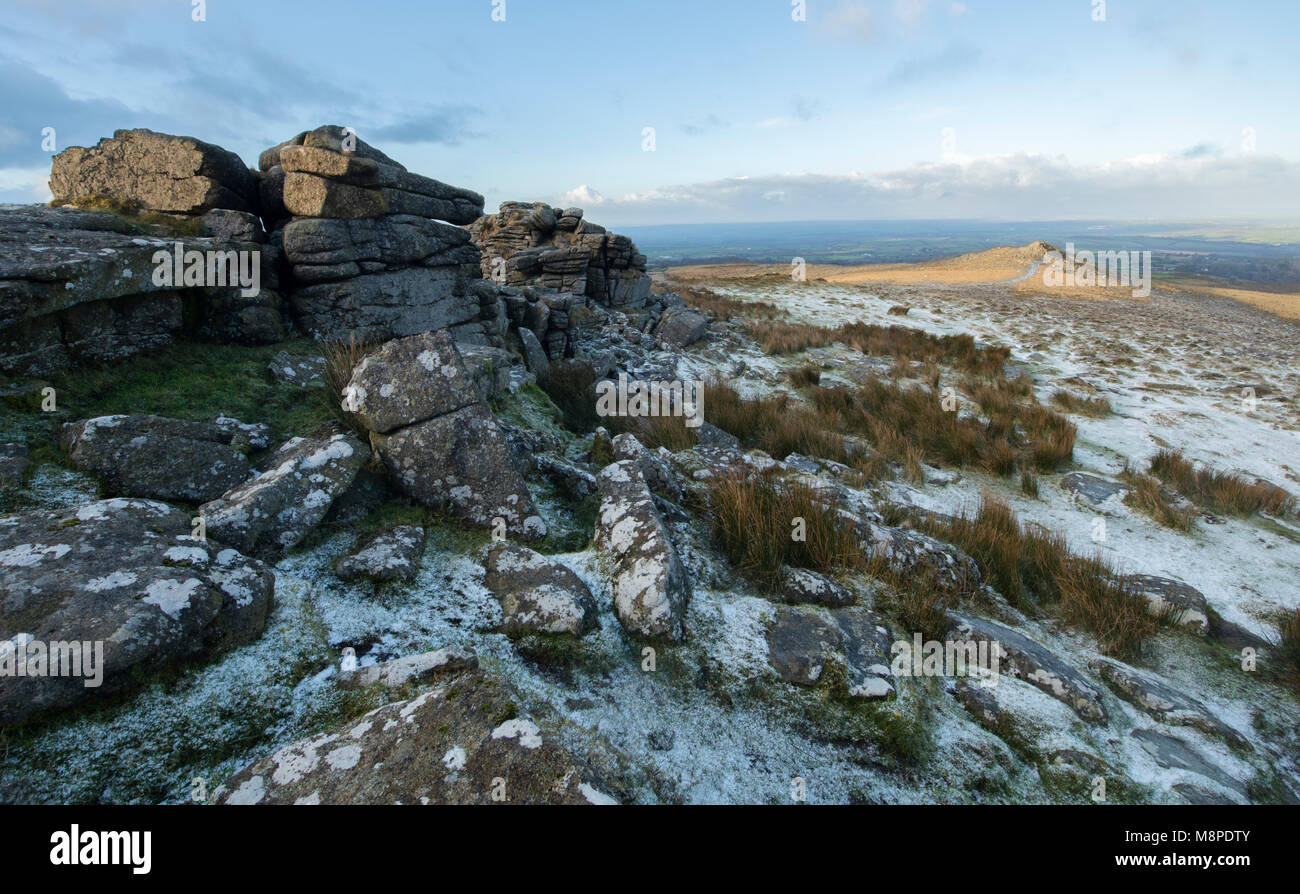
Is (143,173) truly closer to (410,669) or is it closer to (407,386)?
(407,386)

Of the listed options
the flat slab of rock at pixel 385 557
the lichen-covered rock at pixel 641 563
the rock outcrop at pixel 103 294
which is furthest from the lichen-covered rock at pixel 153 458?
the lichen-covered rock at pixel 641 563

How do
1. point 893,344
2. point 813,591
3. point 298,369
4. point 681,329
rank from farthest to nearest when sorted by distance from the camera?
point 893,344
point 681,329
point 298,369
point 813,591

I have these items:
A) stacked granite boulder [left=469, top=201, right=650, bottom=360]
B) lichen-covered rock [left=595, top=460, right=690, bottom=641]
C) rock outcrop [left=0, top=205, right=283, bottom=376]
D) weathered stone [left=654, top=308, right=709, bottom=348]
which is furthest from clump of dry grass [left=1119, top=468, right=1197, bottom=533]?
stacked granite boulder [left=469, top=201, right=650, bottom=360]

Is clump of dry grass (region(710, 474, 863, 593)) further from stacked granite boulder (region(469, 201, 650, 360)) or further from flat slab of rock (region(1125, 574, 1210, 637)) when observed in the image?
stacked granite boulder (region(469, 201, 650, 360))

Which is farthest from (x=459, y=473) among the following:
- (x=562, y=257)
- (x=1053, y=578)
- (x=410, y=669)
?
(x=562, y=257)

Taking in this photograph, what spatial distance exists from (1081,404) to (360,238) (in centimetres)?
1408

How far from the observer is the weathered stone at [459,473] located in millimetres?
4297

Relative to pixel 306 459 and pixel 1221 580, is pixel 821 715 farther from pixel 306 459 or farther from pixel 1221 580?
pixel 1221 580

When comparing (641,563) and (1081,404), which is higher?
(1081,404)

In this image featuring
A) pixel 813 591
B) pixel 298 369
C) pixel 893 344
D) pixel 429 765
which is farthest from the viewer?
pixel 893 344

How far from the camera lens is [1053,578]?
4.93 metres

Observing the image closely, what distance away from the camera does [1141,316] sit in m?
26.4

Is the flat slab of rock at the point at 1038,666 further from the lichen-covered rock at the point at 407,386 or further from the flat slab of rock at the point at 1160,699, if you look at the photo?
the lichen-covered rock at the point at 407,386
